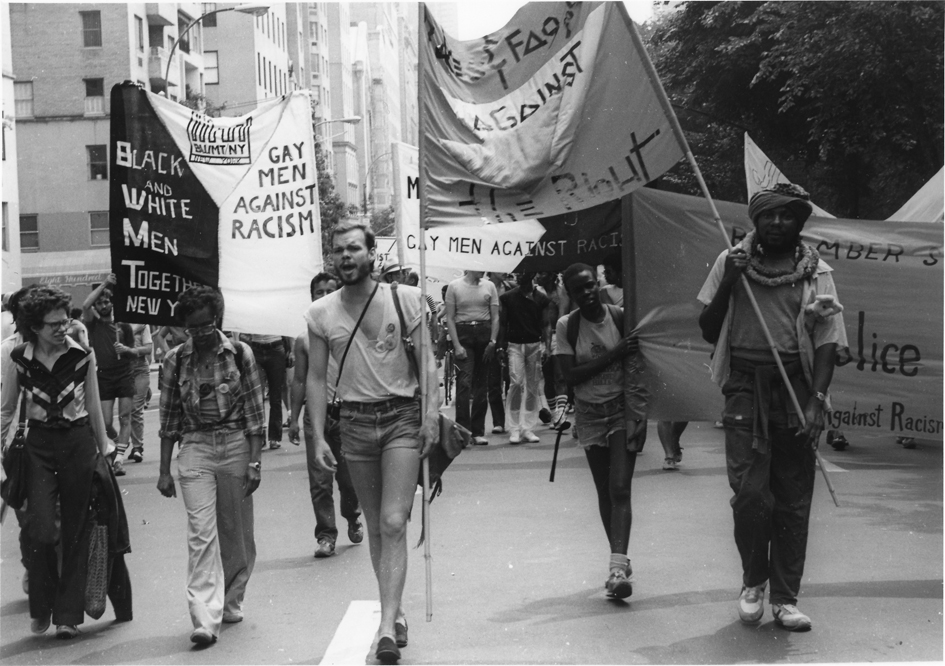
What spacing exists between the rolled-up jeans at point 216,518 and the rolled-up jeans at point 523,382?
7355 millimetres

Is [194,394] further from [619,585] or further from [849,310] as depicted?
[849,310]

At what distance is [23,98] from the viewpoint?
50.9 metres

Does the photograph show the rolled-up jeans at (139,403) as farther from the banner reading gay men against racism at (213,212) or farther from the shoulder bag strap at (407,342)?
the shoulder bag strap at (407,342)

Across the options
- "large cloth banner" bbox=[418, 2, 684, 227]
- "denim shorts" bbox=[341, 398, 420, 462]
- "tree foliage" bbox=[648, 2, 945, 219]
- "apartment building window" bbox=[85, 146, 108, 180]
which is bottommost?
"denim shorts" bbox=[341, 398, 420, 462]

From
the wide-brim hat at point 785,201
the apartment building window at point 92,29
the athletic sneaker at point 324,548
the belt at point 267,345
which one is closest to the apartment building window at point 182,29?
the apartment building window at point 92,29

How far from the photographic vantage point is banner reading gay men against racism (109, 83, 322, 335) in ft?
28.7

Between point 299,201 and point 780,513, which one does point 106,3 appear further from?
point 780,513

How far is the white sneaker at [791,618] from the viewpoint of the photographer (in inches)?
240

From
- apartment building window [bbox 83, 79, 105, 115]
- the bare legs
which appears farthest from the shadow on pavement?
apartment building window [bbox 83, 79, 105, 115]

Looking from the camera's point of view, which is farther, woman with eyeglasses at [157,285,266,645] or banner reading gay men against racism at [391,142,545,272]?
banner reading gay men against racism at [391,142,545,272]

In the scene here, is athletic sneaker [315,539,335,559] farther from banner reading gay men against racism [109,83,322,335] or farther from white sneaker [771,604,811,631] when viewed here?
white sneaker [771,604,811,631]

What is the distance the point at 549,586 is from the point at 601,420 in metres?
0.92

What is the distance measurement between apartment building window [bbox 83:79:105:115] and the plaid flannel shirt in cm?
4705

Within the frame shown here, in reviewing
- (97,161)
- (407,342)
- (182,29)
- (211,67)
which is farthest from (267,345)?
(211,67)
